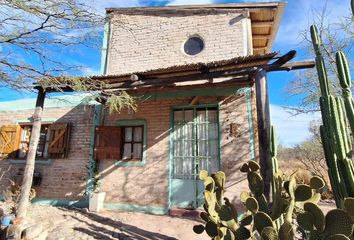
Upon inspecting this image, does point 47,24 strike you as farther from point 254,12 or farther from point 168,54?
point 254,12

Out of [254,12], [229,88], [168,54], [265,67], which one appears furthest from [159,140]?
[254,12]

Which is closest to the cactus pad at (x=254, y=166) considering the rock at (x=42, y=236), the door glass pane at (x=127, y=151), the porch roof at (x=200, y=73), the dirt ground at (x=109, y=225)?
the porch roof at (x=200, y=73)

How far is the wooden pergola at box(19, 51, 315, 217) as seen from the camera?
172 inches

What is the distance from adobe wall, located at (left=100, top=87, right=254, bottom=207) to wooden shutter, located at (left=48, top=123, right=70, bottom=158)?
4.67 feet

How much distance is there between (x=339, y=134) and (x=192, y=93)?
4638 mm

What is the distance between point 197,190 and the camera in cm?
652

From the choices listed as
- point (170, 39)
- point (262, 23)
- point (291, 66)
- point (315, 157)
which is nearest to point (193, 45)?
point (170, 39)

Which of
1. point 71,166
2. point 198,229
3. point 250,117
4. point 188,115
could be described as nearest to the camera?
point 198,229

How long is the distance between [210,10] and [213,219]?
7140 mm

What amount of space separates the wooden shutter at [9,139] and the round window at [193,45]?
21.3 ft

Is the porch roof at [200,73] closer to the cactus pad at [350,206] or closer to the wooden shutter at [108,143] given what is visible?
the wooden shutter at [108,143]

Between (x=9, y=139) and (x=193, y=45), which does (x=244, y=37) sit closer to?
(x=193, y=45)

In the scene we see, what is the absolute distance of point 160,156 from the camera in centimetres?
700

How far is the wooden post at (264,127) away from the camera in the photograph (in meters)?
4.14
